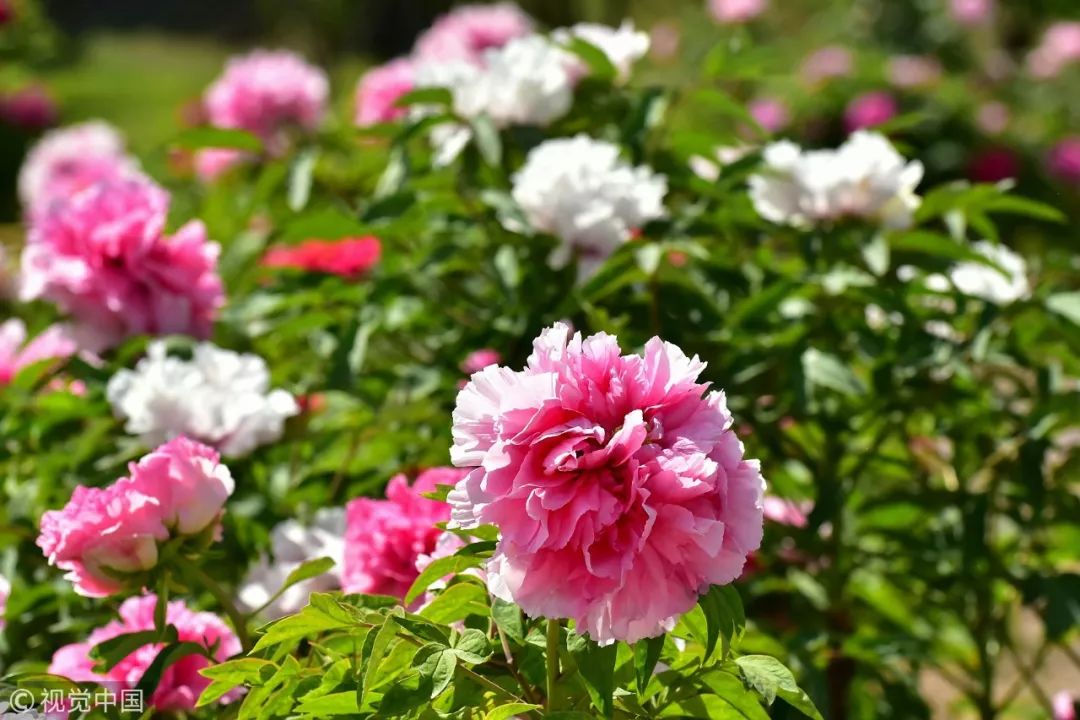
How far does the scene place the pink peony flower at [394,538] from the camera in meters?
1.15

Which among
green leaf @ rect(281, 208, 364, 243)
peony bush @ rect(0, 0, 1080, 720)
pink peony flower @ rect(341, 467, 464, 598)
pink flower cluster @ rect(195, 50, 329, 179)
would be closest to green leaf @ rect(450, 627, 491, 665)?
peony bush @ rect(0, 0, 1080, 720)

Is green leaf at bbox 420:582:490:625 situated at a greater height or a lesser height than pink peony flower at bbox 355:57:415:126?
greater

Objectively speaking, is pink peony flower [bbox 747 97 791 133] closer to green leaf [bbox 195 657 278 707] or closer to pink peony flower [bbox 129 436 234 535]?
pink peony flower [bbox 129 436 234 535]

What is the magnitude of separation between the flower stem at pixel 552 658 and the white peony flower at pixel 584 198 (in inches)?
25.4

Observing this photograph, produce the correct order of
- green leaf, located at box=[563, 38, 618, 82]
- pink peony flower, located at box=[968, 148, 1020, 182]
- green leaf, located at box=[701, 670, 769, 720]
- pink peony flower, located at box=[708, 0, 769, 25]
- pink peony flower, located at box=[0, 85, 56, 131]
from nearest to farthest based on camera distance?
1. green leaf, located at box=[701, 670, 769, 720]
2. green leaf, located at box=[563, 38, 618, 82]
3. pink peony flower, located at box=[708, 0, 769, 25]
4. pink peony flower, located at box=[968, 148, 1020, 182]
5. pink peony flower, located at box=[0, 85, 56, 131]

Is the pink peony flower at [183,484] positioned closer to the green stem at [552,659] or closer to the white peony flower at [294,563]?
the white peony flower at [294,563]

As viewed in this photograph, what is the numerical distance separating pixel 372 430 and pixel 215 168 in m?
1.65

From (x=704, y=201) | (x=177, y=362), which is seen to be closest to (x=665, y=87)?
(x=704, y=201)

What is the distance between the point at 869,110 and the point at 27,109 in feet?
14.8

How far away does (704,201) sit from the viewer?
1694 mm

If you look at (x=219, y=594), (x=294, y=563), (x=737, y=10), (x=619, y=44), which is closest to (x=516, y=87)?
(x=619, y=44)

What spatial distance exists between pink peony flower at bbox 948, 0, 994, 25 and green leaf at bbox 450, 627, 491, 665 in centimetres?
629

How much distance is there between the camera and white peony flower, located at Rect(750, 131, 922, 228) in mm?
1487

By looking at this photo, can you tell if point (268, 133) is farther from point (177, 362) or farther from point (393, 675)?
point (393, 675)
